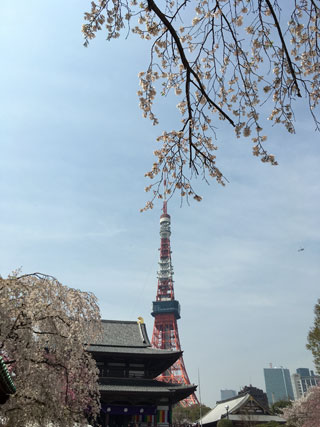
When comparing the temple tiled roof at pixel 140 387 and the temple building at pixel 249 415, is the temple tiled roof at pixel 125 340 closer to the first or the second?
the temple tiled roof at pixel 140 387

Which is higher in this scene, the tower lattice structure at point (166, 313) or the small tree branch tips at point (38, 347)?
the tower lattice structure at point (166, 313)

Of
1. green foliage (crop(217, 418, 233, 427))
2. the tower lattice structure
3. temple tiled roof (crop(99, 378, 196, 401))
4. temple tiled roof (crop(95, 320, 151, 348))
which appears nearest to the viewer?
temple tiled roof (crop(99, 378, 196, 401))

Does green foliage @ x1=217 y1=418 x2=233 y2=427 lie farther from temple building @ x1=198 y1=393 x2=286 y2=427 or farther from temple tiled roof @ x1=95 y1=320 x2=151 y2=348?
temple tiled roof @ x1=95 y1=320 x2=151 y2=348

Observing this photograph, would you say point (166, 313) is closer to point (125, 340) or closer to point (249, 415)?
point (249, 415)

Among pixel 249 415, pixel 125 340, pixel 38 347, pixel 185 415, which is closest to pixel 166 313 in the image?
pixel 185 415

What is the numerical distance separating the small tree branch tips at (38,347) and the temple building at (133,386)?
40.5 ft

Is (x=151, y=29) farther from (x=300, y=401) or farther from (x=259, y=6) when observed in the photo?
(x=300, y=401)

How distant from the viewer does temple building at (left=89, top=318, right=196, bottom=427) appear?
65.6 feet

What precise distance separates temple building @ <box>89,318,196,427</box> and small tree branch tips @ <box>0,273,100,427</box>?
12.4 metres

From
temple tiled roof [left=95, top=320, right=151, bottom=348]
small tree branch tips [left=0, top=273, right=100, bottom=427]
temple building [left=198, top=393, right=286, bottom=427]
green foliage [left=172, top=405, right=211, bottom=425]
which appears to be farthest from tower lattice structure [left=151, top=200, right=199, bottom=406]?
small tree branch tips [left=0, top=273, right=100, bottom=427]

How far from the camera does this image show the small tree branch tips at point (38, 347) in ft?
23.5

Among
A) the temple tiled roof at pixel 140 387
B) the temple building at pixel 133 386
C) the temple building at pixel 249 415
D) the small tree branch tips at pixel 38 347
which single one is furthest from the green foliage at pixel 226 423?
the small tree branch tips at pixel 38 347

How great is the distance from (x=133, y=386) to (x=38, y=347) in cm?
1487

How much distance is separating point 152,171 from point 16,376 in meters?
5.43
